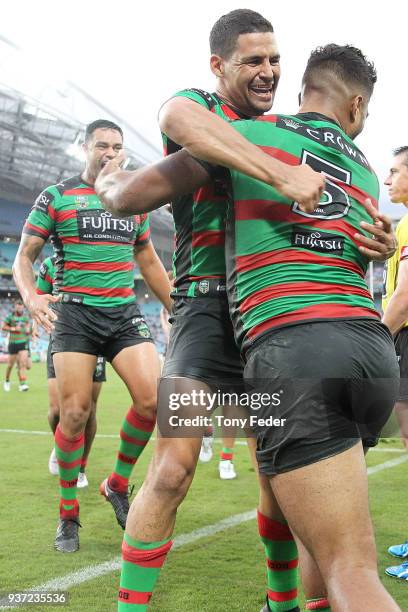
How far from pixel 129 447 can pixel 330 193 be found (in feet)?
9.68

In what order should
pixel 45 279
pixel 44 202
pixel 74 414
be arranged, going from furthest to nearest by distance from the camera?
pixel 45 279
pixel 44 202
pixel 74 414

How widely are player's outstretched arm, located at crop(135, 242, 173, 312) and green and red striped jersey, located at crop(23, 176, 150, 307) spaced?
0.45 ft

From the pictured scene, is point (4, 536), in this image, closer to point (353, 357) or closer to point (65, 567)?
point (65, 567)

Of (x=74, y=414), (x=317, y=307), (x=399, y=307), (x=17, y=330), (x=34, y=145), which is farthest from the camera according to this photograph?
(x=34, y=145)

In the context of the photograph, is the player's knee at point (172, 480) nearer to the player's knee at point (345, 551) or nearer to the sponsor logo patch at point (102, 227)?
the player's knee at point (345, 551)

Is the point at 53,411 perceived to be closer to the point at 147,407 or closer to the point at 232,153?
the point at 147,407

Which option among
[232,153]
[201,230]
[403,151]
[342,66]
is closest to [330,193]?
[232,153]

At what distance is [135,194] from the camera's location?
2.15 meters

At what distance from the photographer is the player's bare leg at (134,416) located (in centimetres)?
446

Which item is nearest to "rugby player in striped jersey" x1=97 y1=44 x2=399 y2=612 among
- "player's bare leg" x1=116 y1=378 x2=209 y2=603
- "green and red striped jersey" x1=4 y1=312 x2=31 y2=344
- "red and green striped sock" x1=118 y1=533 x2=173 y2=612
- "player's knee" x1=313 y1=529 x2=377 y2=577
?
"player's knee" x1=313 y1=529 x2=377 y2=577

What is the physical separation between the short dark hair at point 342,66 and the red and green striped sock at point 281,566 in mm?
1754

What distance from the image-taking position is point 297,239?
197 cm

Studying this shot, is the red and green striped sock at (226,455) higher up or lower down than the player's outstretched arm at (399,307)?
lower down

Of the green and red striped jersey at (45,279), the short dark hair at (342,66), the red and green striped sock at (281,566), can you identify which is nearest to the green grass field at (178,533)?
the red and green striped sock at (281,566)
